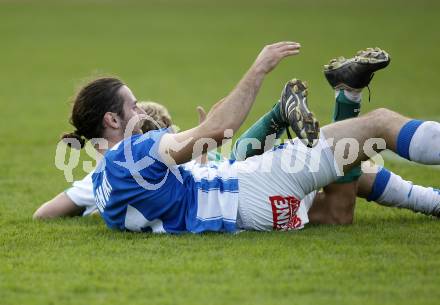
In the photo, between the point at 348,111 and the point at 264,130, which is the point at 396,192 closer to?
the point at 348,111

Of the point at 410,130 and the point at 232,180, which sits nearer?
the point at 410,130

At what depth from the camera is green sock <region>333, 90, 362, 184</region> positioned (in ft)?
20.5

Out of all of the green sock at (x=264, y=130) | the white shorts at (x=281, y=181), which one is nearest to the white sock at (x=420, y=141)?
the white shorts at (x=281, y=181)

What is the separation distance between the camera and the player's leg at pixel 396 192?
664 centimetres

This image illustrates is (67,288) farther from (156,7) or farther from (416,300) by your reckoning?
(156,7)

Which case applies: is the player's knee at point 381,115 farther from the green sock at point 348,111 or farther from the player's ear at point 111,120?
the player's ear at point 111,120

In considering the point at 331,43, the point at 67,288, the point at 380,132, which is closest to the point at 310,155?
the point at 380,132

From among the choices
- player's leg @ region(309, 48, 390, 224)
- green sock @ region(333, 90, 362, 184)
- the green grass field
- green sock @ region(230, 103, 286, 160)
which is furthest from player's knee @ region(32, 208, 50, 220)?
green sock @ region(333, 90, 362, 184)

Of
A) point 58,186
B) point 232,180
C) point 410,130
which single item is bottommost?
point 58,186

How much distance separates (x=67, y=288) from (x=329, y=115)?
8523mm

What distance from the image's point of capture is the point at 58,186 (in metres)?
8.77

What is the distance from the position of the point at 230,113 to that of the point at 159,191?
0.75 meters

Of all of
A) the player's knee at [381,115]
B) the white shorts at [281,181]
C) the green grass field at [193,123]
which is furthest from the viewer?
the white shorts at [281,181]

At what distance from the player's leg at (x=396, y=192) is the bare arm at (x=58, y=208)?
7.44 ft
